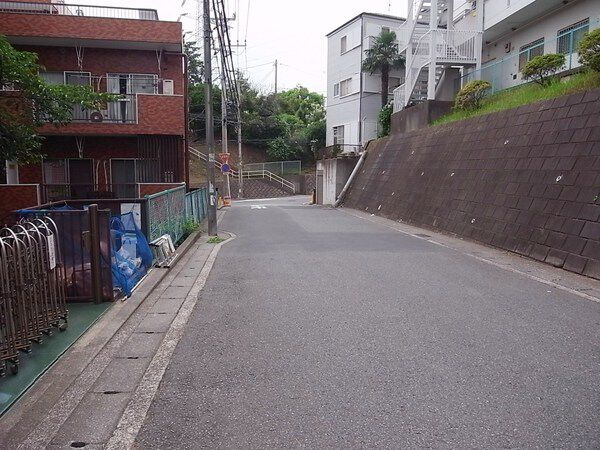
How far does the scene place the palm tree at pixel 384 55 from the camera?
35781 mm

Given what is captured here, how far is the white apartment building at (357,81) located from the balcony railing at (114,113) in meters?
20.6

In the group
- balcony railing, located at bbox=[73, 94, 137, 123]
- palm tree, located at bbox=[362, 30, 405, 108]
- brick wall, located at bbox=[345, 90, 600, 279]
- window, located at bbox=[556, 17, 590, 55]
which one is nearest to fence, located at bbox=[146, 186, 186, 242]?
balcony railing, located at bbox=[73, 94, 137, 123]

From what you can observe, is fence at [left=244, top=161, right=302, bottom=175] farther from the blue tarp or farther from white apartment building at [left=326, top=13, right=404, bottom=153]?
the blue tarp

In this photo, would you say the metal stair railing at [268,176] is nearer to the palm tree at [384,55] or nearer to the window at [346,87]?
the window at [346,87]

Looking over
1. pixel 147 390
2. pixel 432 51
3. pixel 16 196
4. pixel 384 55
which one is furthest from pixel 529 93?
pixel 384 55

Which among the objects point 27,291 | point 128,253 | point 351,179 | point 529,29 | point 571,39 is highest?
point 529,29

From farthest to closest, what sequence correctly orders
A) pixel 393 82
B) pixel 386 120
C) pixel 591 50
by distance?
pixel 393 82 < pixel 386 120 < pixel 591 50

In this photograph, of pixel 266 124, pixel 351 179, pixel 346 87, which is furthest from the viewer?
pixel 266 124

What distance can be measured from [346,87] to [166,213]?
1215 inches

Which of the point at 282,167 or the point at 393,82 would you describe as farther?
the point at 282,167

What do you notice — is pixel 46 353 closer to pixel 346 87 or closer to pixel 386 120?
pixel 386 120

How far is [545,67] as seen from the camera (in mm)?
15352

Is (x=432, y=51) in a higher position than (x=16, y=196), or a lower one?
higher

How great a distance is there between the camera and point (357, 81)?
3841 cm
